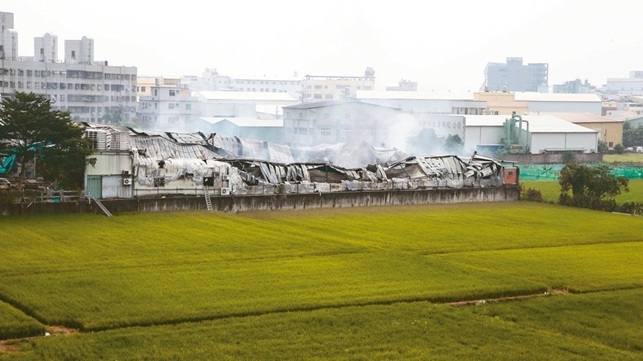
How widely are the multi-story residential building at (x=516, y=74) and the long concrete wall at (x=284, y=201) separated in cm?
12388

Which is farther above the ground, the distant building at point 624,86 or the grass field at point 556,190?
the distant building at point 624,86

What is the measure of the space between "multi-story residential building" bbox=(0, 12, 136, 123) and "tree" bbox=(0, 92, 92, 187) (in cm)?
3996

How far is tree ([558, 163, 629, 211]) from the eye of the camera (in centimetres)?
3616

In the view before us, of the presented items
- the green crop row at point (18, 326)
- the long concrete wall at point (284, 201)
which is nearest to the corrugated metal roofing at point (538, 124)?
the long concrete wall at point (284, 201)

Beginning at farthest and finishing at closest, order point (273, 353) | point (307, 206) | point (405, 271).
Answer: point (307, 206) → point (405, 271) → point (273, 353)

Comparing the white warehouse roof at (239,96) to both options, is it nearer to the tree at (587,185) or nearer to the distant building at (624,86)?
the tree at (587,185)

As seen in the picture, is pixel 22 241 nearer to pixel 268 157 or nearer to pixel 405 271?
pixel 405 271

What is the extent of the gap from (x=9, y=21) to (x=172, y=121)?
14028 millimetres

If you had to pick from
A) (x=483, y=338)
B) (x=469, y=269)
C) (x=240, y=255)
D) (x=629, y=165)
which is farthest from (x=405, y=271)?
(x=629, y=165)

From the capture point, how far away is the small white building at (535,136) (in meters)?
64.2

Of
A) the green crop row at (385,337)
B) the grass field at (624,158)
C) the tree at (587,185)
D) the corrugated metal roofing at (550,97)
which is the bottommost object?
the green crop row at (385,337)

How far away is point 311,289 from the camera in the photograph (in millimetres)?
19062

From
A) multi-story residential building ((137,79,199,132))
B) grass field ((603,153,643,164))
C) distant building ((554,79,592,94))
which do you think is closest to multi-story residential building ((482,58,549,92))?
distant building ((554,79,592,94))

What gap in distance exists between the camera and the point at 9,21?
75500 millimetres
